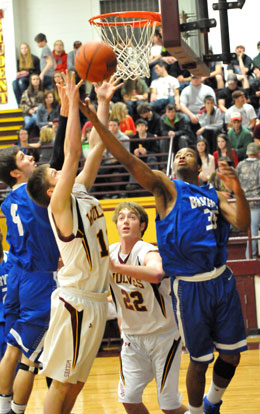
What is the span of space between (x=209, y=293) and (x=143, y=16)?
365 cm

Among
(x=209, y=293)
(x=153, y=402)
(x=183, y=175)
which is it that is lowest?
(x=153, y=402)

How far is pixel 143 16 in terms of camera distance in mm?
7305

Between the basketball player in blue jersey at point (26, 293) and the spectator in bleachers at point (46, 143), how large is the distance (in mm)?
7614

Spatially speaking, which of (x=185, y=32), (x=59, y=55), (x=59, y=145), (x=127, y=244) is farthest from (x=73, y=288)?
(x=59, y=55)

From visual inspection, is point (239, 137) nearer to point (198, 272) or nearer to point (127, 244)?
point (127, 244)

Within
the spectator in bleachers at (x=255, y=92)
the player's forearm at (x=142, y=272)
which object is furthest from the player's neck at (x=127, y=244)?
the spectator in bleachers at (x=255, y=92)

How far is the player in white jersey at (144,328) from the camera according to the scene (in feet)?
16.0

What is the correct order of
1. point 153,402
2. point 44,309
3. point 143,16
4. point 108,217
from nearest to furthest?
point 44,309 < point 153,402 < point 143,16 < point 108,217

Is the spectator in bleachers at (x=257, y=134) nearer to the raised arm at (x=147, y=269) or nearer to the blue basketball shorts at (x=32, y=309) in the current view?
the raised arm at (x=147, y=269)

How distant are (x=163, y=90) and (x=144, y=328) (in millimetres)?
9641

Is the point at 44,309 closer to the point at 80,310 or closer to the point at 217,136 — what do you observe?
the point at 80,310

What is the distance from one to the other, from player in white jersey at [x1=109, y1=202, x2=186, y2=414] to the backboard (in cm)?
128

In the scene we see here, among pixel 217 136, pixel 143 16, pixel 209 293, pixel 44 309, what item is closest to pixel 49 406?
pixel 44 309

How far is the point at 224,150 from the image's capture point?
36.6 feet
